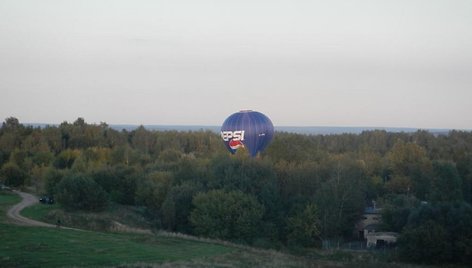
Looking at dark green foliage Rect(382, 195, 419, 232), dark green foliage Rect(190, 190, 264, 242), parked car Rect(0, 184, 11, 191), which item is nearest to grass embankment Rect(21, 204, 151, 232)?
dark green foliage Rect(190, 190, 264, 242)

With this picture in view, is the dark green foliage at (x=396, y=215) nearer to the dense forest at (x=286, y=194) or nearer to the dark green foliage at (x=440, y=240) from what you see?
the dense forest at (x=286, y=194)

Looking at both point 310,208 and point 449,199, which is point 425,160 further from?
point 310,208

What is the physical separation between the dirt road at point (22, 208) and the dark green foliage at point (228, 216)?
35.8 feet

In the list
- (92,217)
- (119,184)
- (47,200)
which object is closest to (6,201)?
(47,200)

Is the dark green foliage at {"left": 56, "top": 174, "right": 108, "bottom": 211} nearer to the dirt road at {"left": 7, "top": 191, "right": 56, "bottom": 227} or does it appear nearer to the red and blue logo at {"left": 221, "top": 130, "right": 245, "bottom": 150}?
the dirt road at {"left": 7, "top": 191, "right": 56, "bottom": 227}

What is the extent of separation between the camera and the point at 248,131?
5838cm

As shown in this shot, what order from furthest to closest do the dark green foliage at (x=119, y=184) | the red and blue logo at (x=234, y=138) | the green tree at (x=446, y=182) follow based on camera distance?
the red and blue logo at (x=234, y=138), the dark green foliage at (x=119, y=184), the green tree at (x=446, y=182)

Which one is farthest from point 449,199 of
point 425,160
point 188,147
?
point 188,147

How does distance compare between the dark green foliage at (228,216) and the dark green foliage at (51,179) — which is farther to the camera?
the dark green foliage at (51,179)

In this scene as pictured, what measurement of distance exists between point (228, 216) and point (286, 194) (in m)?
10.0

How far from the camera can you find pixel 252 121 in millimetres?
58562

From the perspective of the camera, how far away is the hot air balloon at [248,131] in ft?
192

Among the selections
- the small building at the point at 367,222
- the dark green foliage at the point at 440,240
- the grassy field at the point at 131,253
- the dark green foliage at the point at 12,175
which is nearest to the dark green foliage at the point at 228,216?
the grassy field at the point at 131,253

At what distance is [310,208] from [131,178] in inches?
749
